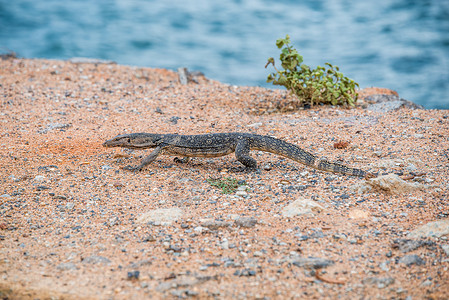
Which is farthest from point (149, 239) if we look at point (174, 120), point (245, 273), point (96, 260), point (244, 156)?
point (174, 120)

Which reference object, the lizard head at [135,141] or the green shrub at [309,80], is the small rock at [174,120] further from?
the green shrub at [309,80]

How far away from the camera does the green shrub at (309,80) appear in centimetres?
915

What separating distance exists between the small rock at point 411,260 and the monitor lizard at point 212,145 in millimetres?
2450

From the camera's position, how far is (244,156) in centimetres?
688

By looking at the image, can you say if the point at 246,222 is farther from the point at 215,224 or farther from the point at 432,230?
the point at 432,230

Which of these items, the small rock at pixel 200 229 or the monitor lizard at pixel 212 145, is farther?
the monitor lizard at pixel 212 145

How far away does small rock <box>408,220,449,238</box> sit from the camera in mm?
4754

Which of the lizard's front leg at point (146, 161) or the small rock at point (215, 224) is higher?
the lizard's front leg at point (146, 161)

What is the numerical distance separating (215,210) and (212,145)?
67.0 inches

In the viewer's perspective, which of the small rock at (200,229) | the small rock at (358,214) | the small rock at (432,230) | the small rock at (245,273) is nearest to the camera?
the small rock at (245,273)

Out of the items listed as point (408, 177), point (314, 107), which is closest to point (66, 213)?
point (408, 177)

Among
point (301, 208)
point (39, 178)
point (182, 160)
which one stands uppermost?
point (182, 160)

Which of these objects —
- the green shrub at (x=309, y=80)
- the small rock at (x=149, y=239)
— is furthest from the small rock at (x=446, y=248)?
the green shrub at (x=309, y=80)

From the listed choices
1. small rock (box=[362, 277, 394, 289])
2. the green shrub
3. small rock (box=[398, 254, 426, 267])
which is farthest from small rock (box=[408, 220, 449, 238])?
the green shrub
